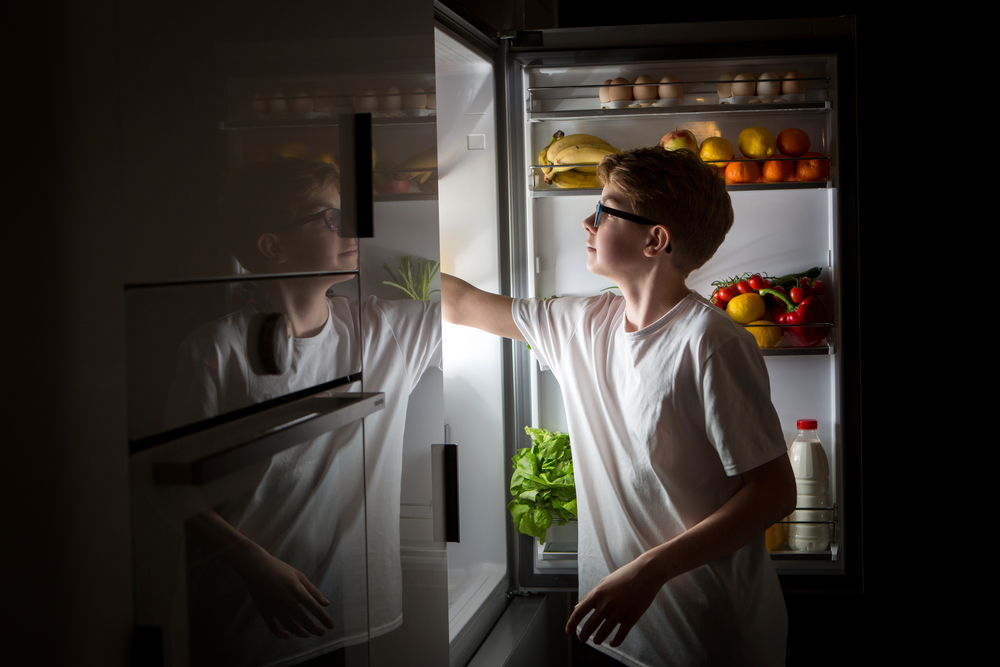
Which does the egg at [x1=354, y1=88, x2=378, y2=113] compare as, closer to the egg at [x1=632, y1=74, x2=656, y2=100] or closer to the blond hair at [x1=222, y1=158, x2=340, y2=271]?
the blond hair at [x1=222, y1=158, x2=340, y2=271]

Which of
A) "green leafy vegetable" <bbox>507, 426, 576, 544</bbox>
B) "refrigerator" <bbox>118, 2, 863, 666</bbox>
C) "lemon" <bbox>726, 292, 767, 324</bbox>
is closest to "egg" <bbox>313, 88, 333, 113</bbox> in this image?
"refrigerator" <bbox>118, 2, 863, 666</bbox>

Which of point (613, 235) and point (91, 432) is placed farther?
point (613, 235)

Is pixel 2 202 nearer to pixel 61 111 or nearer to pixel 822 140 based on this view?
pixel 61 111

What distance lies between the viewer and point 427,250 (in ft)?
3.21

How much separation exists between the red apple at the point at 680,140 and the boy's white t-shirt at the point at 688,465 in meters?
0.48

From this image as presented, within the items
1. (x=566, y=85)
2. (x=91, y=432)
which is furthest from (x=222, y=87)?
(x=566, y=85)

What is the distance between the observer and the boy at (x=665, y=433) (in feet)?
3.92

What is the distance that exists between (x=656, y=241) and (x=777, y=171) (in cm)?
50

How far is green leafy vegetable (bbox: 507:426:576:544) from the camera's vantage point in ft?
5.32

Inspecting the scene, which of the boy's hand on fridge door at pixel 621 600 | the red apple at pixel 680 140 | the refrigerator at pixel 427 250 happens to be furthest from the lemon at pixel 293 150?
the red apple at pixel 680 140

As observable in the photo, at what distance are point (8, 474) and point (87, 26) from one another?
248 mm

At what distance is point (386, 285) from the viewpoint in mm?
846

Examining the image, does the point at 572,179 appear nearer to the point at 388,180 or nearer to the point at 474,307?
the point at 474,307

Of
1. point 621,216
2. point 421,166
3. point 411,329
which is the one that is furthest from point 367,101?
point 621,216
